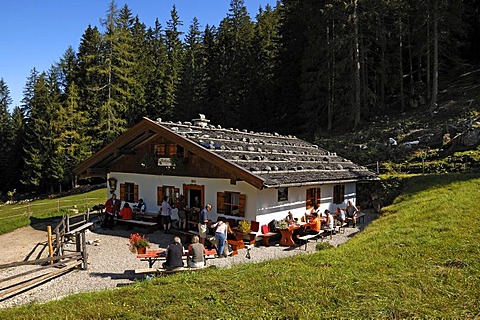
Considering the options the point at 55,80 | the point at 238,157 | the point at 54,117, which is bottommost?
the point at 238,157

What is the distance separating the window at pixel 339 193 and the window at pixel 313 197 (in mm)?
1709

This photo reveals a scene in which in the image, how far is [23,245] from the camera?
16.7 metres

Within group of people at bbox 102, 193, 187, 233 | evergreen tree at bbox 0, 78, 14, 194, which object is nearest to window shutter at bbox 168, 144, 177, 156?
group of people at bbox 102, 193, 187, 233

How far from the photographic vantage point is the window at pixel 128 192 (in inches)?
806

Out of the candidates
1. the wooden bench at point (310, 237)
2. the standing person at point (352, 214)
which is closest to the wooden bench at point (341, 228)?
the standing person at point (352, 214)

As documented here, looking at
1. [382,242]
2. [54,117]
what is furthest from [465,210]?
[54,117]

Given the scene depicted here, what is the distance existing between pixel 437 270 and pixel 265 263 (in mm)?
4083

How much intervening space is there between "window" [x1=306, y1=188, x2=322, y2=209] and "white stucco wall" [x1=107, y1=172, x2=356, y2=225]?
1.05 feet

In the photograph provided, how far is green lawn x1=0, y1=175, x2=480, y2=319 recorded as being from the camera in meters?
6.71

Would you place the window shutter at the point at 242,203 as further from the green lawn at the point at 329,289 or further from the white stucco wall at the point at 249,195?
the green lawn at the point at 329,289

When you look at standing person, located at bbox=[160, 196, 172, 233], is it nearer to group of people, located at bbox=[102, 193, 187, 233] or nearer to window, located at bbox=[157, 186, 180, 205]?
group of people, located at bbox=[102, 193, 187, 233]

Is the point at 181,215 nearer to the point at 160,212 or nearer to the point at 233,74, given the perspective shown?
the point at 160,212

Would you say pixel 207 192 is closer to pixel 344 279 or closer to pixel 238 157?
pixel 238 157

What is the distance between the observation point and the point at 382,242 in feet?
36.4
